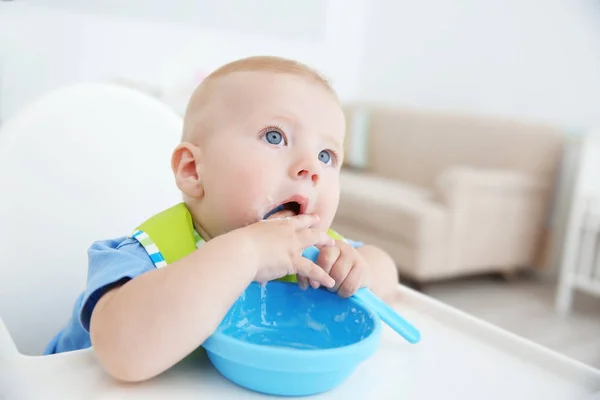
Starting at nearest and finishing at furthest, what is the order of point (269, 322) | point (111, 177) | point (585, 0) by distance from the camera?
point (269, 322)
point (111, 177)
point (585, 0)

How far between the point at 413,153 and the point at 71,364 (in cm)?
334

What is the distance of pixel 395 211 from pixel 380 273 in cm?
214

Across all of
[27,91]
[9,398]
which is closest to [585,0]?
[27,91]

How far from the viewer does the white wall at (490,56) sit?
3.21m

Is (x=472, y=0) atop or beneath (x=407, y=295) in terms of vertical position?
atop

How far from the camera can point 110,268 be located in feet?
1.75

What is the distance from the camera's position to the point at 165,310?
453 mm

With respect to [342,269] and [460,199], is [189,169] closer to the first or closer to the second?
[342,269]

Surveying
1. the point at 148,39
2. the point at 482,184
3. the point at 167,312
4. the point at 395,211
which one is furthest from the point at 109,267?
the point at 148,39

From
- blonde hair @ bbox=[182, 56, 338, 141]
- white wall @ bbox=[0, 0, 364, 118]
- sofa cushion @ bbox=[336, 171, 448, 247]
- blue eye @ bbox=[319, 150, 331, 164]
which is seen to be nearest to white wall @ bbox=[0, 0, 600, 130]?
white wall @ bbox=[0, 0, 364, 118]

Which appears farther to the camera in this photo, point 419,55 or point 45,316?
point 419,55

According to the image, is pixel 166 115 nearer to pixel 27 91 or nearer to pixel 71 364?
pixel 71 364

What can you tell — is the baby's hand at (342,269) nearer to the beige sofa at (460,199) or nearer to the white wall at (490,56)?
the beige sofa at (460,199)

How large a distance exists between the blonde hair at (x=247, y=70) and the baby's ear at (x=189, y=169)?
0.9 inches
